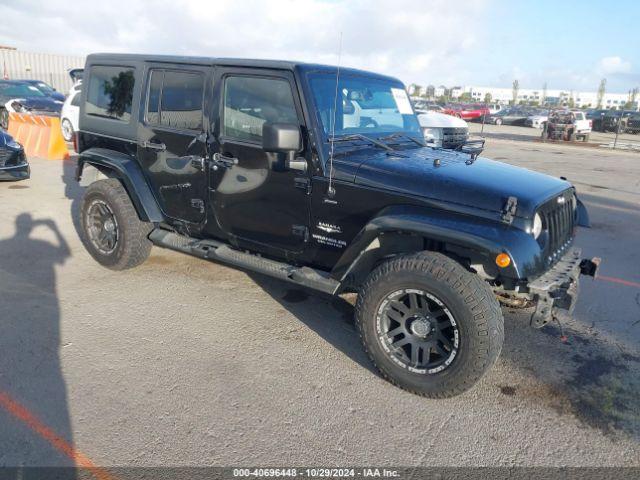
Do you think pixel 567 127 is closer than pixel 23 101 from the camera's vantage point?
No

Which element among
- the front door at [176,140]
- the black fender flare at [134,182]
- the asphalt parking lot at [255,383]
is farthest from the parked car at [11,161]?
the front door at [176,140]

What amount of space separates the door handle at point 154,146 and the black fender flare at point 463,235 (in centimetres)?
205

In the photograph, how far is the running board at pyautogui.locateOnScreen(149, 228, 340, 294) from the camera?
361 cm

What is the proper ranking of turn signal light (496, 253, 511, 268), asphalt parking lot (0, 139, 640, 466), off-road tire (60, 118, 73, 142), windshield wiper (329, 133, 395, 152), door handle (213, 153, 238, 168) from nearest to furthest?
asphalt parking lot (0, 139, 640, 466) → turn signal light (496, 253, 511, 268) → windshield wiper (329, 133, 395, 152) → door handle (213, 153, 238, 168) → off-road tire (60, 118, 73, 142)

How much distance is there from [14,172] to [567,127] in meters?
24.2

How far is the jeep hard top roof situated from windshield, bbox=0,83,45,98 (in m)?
14.3

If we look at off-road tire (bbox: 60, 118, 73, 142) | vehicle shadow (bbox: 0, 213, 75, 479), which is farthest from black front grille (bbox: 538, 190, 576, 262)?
off-road tire (bbox: 60, 118, 73, 142)

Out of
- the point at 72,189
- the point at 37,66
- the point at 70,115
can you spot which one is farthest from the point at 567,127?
the point at 37,66

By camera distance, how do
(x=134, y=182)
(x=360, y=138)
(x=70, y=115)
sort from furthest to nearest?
(x=70, y=115), (x=134, y=182), (x=360, y=138)

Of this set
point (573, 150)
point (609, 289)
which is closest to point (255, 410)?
point (609, 289)

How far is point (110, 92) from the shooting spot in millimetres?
4879

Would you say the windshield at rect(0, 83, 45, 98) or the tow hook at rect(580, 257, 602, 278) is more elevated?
the windshield at rect(0, 83, 45, 98)

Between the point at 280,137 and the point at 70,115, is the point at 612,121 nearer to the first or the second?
the point at 70,115

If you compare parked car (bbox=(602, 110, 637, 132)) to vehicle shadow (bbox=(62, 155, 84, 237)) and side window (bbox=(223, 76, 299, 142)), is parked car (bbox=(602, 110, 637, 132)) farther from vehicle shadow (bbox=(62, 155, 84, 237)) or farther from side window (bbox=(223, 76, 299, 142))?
side window (bbox=(223, 76, 299, 142))
